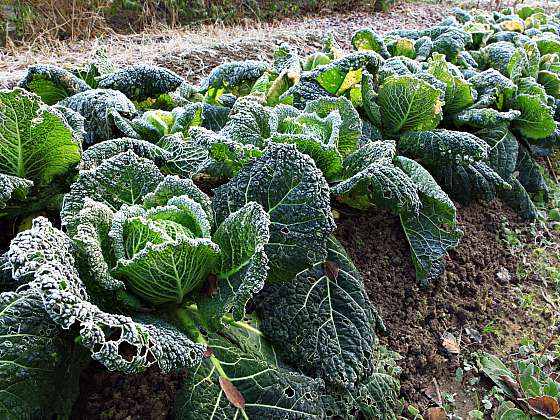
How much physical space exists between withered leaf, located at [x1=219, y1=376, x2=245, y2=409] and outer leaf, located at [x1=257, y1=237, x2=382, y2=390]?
0.97ft

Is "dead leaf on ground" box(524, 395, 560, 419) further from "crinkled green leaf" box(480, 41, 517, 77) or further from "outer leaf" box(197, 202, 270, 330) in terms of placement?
"crinkled green leaf" box(480, 41, 517, 77)

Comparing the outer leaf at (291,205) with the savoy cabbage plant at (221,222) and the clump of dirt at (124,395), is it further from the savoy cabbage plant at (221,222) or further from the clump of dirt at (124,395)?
the clump of dirt at (124,395)

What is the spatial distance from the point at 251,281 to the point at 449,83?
2.03 m

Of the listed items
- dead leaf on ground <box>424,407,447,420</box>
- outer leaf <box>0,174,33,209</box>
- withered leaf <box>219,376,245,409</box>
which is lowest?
dead leaf on ground <box>424,407,447,420</box>

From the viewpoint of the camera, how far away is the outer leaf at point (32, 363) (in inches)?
54.1

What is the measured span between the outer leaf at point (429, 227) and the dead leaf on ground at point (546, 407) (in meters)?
0.64

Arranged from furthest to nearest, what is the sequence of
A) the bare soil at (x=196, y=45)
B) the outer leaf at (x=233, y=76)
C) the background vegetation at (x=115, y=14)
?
the background vegetation at (x=115, y=14), the bare soil at (x=196, y=45), the outer leaf at (x=233, y=76)

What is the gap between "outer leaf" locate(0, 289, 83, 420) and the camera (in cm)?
137

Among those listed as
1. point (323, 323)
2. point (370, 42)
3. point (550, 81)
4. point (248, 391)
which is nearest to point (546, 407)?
point (323, 323)

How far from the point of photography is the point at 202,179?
2373 millimetres

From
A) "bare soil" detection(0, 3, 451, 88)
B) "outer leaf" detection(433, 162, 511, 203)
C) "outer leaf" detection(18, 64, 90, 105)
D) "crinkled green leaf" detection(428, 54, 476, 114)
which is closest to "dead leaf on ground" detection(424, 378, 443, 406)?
"outer leaf" detection(433, 162, 511, 203)

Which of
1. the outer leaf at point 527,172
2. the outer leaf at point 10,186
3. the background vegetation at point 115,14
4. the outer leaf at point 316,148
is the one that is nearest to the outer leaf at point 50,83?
the outer leaf at point 10,186

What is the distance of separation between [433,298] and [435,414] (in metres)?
0.58

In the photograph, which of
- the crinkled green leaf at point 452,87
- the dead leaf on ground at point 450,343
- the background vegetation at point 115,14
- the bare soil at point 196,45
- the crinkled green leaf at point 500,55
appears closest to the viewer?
the dead leaf on ground at point 450,343
